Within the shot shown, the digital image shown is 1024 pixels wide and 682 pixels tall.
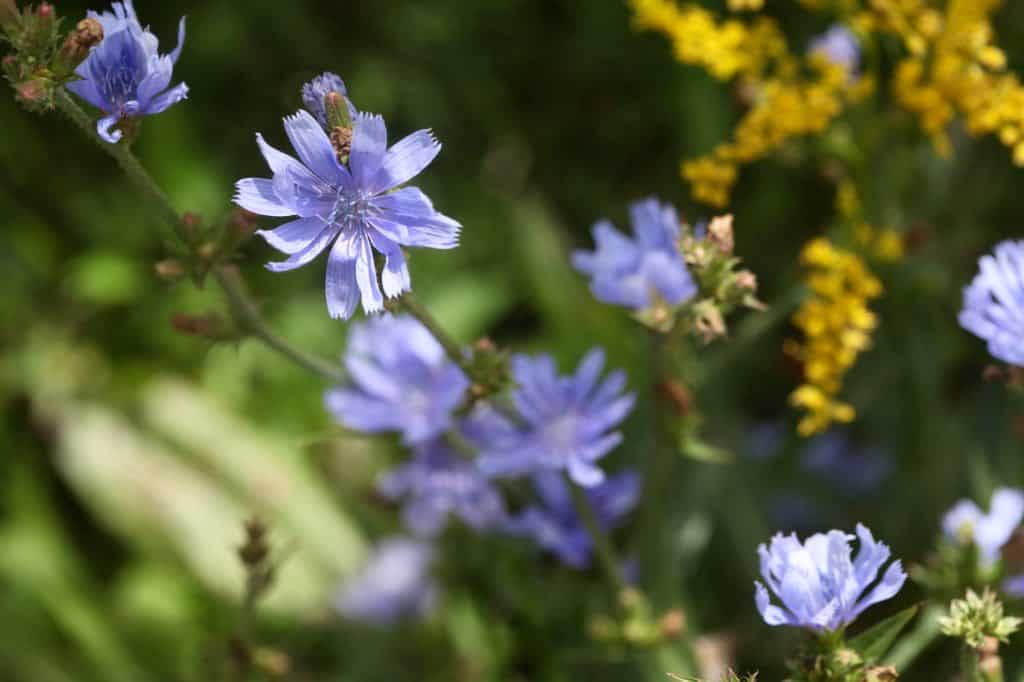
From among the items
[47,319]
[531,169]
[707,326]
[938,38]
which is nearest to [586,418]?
[707,326]

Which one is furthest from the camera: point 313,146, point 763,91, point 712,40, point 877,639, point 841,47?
point 841,47

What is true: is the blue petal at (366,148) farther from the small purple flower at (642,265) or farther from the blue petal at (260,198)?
the small purple flower at (642,265)

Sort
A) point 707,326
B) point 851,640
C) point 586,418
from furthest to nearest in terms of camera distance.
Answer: point 586,418 < point 707,326 < point 851,640

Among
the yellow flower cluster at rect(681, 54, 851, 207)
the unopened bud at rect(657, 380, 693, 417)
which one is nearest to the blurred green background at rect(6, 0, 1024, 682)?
the yellow flower cluster at rect(681, 54, 851, 207)

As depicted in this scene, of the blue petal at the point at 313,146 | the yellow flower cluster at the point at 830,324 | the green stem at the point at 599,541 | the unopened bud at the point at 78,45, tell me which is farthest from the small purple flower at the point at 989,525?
the unopened bud at the point at 78,45

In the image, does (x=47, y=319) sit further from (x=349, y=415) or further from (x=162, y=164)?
(x=349, y=415)

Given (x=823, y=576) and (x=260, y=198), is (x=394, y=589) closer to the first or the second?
(x=823, y=576)

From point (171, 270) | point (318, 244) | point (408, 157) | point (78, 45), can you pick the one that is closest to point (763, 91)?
point (408, 157)
